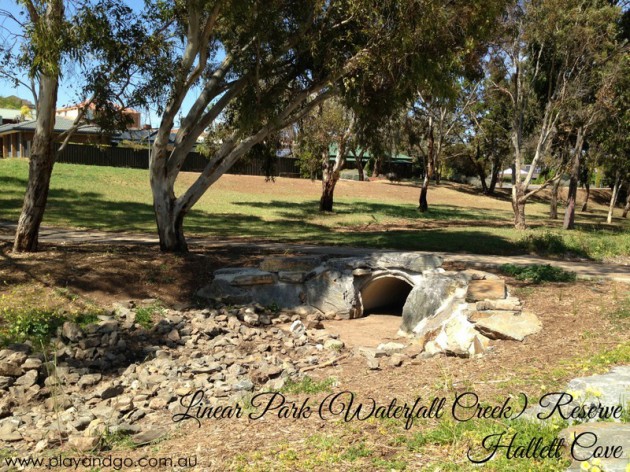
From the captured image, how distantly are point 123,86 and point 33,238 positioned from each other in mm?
3845

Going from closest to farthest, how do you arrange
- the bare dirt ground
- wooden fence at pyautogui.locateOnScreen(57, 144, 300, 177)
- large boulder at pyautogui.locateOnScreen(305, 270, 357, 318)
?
the bare dirt ground, large boulder at pyautogui.locateOnScreen(305, 270, 357, 318), wooden fence at pyautogui.locateOnScreen(57, 144, 300, 177)

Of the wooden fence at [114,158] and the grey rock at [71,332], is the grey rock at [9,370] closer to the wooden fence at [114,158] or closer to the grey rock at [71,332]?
the grey rock at [71,332]

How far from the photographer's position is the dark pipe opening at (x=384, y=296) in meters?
14.8

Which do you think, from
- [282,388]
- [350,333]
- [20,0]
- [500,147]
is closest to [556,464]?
[282,388]

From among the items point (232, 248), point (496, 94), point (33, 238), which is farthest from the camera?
point (496, 94)

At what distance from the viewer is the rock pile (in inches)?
329

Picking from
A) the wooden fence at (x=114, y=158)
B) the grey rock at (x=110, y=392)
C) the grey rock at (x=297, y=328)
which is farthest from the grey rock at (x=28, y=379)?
the wooden fence at (x=114, y=158)

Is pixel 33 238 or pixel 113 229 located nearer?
pixel 33 238

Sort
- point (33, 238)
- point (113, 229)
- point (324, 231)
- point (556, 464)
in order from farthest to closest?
point (324, 231)
point (113, 229)
point (33, 238)
point (556, 464)

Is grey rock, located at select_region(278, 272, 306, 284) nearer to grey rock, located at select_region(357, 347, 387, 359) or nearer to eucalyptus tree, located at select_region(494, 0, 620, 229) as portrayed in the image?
grey rock, located at select_region(357, 347, 387, 359)

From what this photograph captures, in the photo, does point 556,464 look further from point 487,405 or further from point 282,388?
point 282,388

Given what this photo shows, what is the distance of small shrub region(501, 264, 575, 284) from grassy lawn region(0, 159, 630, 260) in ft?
12.4

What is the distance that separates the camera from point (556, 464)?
5031 millimetres

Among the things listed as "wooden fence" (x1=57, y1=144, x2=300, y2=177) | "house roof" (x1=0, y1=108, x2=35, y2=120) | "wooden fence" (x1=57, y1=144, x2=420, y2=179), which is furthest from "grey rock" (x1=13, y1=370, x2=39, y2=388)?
"house roof" (x1=0, y1=108, x2=35, y2=120)
